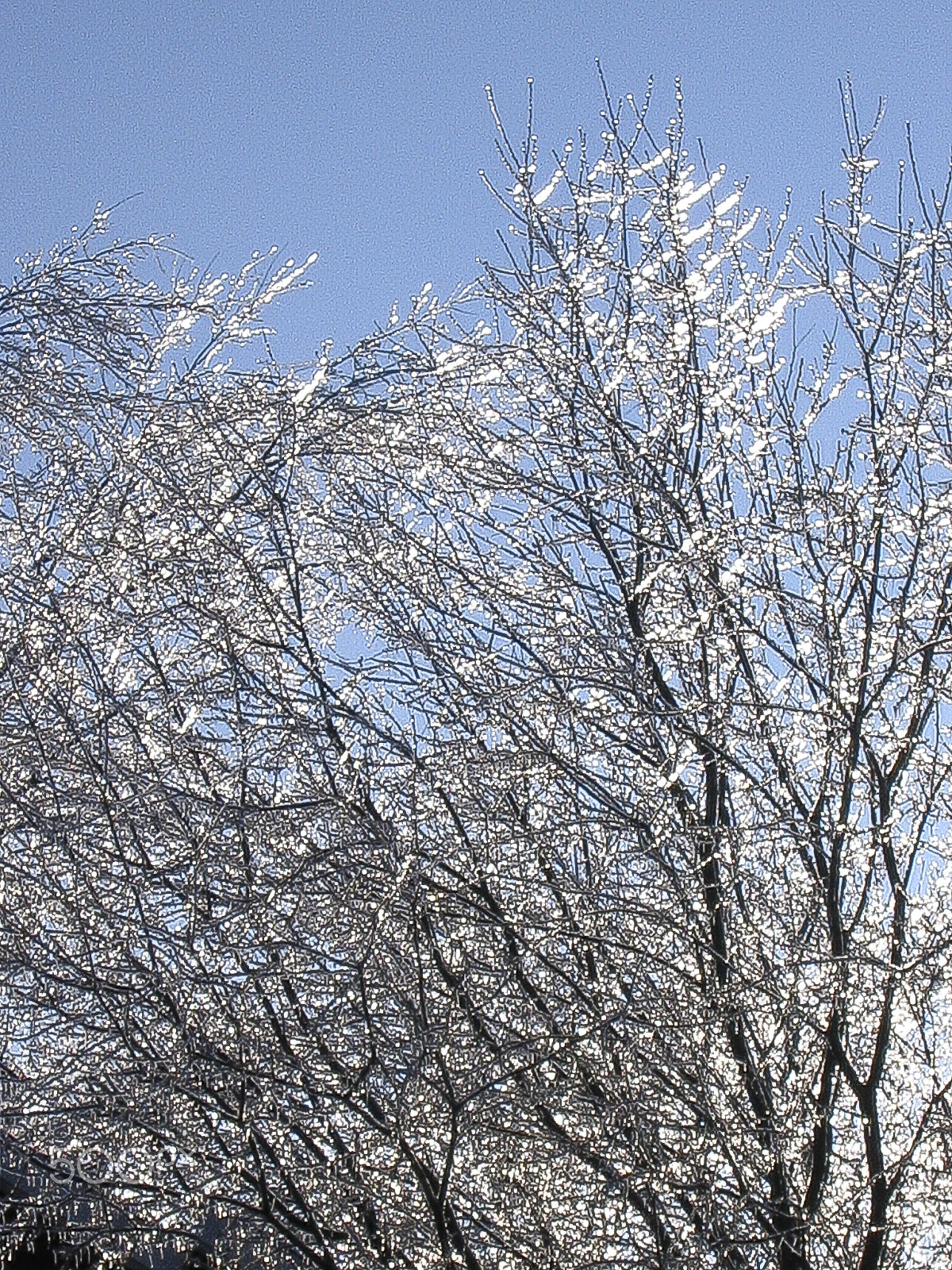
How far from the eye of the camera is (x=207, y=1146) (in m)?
3.85

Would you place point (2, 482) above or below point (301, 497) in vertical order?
→ below

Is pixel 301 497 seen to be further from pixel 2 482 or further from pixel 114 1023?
pixel 114 1023

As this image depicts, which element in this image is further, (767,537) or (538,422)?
(538,422)

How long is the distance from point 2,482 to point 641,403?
1.85 metres

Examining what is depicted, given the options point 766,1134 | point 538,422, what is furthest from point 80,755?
point 766,1134

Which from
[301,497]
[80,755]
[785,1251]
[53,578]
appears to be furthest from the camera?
[301,497]

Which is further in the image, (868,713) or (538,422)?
(538,422)

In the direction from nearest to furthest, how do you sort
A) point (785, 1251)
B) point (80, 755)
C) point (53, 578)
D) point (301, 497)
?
point (785, 1251), point (80, 755), point (53, 578), point (301, 497)

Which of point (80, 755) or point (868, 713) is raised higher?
point (868, 713)

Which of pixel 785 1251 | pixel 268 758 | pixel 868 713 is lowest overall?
pixel 785 1251

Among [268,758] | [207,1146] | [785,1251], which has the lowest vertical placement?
[207,1146]

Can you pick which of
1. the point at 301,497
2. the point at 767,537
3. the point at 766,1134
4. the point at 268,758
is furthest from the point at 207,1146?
the point at 767,537

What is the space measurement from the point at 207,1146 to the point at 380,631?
1.41m

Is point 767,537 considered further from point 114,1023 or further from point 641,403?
point 114,1023
